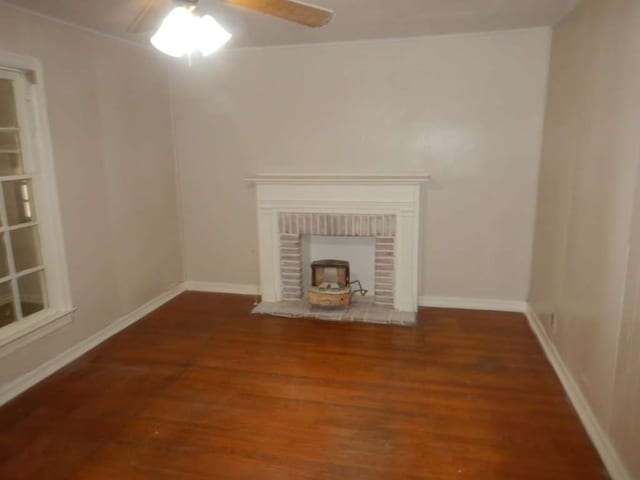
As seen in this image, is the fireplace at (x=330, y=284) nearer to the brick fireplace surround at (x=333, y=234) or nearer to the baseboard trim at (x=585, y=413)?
the brick fireplace surround at (x=333, y=234)

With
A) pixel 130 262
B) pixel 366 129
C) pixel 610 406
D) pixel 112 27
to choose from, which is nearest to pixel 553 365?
pixel 610 406

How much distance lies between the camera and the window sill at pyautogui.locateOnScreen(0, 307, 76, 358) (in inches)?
106

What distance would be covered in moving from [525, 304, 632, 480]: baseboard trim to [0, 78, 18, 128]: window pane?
12.2 ft

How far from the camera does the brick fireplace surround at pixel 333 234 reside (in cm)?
393

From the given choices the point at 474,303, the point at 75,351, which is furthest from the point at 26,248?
the point at 474,303

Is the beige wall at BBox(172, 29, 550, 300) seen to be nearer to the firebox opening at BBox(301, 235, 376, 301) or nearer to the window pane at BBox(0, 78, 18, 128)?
the firebox opening at BBox(301, 235, 376, 301)

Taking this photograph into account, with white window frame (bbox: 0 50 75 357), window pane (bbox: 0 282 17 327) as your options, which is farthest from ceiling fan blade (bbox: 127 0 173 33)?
window pane (bbox: 0 282 17 327)

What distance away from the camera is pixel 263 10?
1.96 metres

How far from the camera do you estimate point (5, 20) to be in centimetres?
262

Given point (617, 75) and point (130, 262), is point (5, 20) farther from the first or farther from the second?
point (617, 75)

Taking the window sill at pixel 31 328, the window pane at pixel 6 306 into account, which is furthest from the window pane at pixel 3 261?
the window sill at pixel 31 328

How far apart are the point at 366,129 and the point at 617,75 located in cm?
206

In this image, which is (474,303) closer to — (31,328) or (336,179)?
(336,179)

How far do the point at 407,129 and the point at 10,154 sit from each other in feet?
9.62
